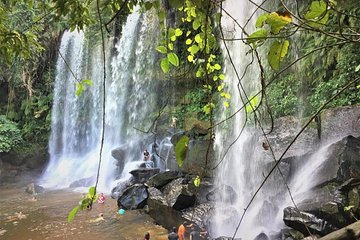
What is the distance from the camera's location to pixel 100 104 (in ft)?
58.3

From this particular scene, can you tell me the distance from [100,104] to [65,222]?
936cm

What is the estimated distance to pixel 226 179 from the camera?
960 cm

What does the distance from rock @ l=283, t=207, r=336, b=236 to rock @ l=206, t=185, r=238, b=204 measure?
8.65 feet

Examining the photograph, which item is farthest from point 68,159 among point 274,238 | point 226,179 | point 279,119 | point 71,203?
point 274,238

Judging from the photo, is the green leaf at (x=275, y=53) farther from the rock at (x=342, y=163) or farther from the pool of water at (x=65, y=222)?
the pool of water at (x=65, y=222)

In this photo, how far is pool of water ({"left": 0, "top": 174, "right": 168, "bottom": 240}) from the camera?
8203 millimetres

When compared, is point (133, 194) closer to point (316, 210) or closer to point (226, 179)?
point (226, 179)

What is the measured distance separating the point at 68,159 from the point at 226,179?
33.2 feet

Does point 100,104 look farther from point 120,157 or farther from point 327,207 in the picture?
point 327,207

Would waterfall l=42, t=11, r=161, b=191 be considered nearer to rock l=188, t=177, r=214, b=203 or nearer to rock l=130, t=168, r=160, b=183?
rock l=130, t=168, r=160, b=183

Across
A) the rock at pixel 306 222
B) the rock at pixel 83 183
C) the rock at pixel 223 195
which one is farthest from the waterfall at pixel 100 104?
the rock at pixel 306 222

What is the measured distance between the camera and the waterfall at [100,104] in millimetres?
15531

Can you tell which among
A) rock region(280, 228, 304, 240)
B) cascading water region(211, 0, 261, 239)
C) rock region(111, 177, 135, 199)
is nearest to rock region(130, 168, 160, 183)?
rock region(111, 177, 135, 199)

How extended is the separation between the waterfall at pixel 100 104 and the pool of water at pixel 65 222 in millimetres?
2982
